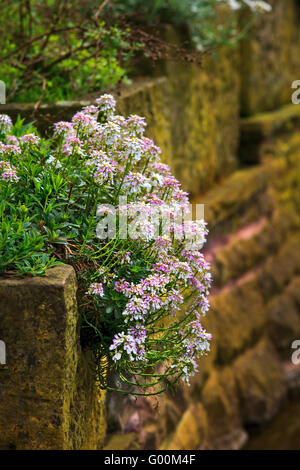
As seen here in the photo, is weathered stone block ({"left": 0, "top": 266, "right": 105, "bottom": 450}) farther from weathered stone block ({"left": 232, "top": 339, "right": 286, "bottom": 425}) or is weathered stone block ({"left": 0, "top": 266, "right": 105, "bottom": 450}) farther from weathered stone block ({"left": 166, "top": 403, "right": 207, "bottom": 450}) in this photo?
weathered stone block ({"left": 232, "top": 339, "right": 286, "bottom": 425})

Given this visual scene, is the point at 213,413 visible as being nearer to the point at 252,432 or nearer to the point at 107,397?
the point at 252,432

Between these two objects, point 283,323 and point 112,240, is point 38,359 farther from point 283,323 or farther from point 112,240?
point 283,323

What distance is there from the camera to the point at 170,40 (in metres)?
3.83

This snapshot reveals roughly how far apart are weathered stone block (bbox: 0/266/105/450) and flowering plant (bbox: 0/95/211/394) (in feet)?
0.27

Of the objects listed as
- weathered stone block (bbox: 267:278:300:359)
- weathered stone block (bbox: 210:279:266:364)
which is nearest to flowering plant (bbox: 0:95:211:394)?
weathered stone block (bbox: 210:279:266:364)

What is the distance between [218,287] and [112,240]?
2462 millimetres

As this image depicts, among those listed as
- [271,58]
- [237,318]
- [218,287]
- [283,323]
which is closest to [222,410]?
[237,318]

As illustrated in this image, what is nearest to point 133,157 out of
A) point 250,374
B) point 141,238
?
point 141,238

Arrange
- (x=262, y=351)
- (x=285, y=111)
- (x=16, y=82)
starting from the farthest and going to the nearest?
(x=285, y=111)
(x=262, y=351)
(x=16, y=82)

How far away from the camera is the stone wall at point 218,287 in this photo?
175 cm

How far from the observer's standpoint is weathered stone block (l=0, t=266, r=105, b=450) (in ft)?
5.64

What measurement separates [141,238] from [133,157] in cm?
26

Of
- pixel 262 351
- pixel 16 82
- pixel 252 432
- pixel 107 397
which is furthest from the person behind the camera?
pixel 262 351

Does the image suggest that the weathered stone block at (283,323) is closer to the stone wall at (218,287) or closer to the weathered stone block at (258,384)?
the stone wall at (218,287)
